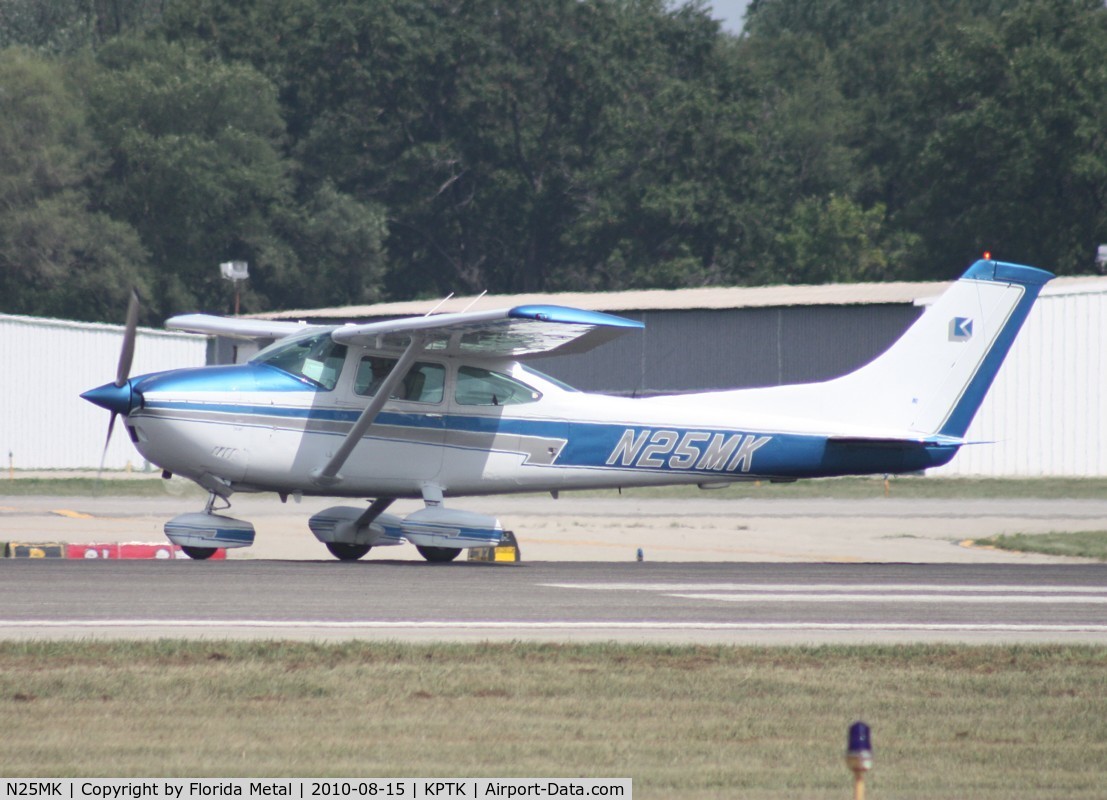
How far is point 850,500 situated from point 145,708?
24.7 meters

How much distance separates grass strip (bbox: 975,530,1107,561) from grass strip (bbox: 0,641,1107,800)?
10759 mm

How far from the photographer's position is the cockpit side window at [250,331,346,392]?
643 inches

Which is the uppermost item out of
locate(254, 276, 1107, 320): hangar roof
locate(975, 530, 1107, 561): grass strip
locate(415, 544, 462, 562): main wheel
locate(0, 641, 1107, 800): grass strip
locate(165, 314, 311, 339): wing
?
locate(254, 276, 1107, 320): hangar roof

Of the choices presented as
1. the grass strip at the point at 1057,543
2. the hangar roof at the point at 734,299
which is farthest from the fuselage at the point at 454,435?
the hangar roof at the point at 734,299

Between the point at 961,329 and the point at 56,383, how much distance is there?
30.2m

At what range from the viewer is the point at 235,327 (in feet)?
62.5

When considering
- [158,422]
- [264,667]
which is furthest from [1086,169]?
[264,667]

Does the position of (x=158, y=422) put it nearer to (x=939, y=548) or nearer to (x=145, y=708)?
(x=145, y=708)

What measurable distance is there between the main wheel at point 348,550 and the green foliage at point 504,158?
1890 inches

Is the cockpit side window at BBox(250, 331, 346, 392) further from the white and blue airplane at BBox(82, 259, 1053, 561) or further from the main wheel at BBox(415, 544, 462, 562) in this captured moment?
the main wheel at BBox(415, 544, 462, 562)

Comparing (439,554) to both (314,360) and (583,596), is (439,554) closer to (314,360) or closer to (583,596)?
(314,360)

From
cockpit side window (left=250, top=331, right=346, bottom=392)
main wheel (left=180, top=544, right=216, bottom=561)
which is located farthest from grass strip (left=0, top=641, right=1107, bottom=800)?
cockpit side window (left=250, top=331, right=346, bottom=392)

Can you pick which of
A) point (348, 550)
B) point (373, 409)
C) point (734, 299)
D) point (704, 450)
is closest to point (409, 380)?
point (373, 409)

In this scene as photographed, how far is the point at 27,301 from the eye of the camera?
64.2m
